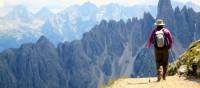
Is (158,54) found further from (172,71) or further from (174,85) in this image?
(172,71)

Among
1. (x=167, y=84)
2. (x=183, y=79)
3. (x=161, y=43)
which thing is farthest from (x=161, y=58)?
(x=167, y=84)

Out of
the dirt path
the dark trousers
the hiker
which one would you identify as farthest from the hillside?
the hiker

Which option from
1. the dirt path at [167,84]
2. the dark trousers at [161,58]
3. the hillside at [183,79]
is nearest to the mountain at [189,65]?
the hillside at [183,79]

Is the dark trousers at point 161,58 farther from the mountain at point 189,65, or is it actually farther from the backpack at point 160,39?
the mountain at point 189,65

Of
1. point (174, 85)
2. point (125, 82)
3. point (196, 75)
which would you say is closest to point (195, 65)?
point (196, 75)

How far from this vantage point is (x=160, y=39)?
22625 millimetres

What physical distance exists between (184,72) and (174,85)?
270 centimetres

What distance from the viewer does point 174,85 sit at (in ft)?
70.2

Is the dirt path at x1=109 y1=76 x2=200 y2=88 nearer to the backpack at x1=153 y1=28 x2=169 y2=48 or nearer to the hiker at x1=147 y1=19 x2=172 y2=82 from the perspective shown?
the hiker at x1=147 y1=19 x2=172 y2=82

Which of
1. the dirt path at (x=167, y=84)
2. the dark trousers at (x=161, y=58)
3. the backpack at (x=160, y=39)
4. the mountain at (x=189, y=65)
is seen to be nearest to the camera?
the dirt path at (x=167, y=84)

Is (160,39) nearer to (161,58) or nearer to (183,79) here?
(161,58)

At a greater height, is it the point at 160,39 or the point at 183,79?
the point at 160,39

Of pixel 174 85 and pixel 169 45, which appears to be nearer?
pixel 174 85

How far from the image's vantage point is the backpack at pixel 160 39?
22.7 meters
